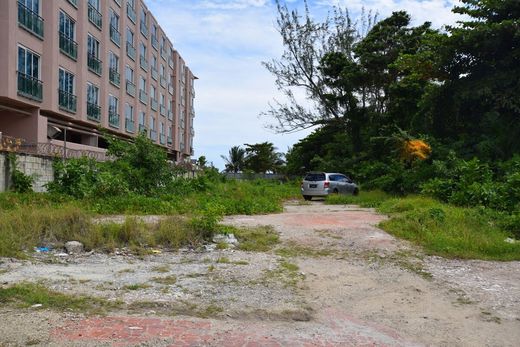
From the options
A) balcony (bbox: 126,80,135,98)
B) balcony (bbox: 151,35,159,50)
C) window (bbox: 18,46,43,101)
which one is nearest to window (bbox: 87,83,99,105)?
window (bbox: 18,46,43,101)

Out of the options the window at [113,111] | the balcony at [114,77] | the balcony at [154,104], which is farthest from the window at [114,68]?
the balcony at [154,104]

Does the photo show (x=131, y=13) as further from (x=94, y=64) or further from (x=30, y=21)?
(x=30, y=21)

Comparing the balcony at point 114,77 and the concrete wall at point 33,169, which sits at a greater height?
the balcony at point 114,77

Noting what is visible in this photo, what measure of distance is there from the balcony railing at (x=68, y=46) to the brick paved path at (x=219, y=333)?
23.5m

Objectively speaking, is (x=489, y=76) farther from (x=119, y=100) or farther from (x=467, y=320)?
(x=119, y=100)

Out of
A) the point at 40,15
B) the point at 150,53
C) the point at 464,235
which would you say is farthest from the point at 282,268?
the point at 150,53

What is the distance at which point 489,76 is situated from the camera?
20.9 meters

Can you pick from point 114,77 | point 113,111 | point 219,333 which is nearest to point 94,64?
point 114,77

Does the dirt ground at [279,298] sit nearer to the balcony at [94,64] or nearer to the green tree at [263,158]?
the balcony at [94,64]

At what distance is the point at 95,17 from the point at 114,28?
3.80 metres

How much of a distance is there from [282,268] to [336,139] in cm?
2955

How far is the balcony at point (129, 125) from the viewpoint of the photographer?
3697 centimetres

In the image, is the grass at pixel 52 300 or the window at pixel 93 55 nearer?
the grass at pixel 52 300

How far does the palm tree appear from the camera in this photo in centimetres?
7006
